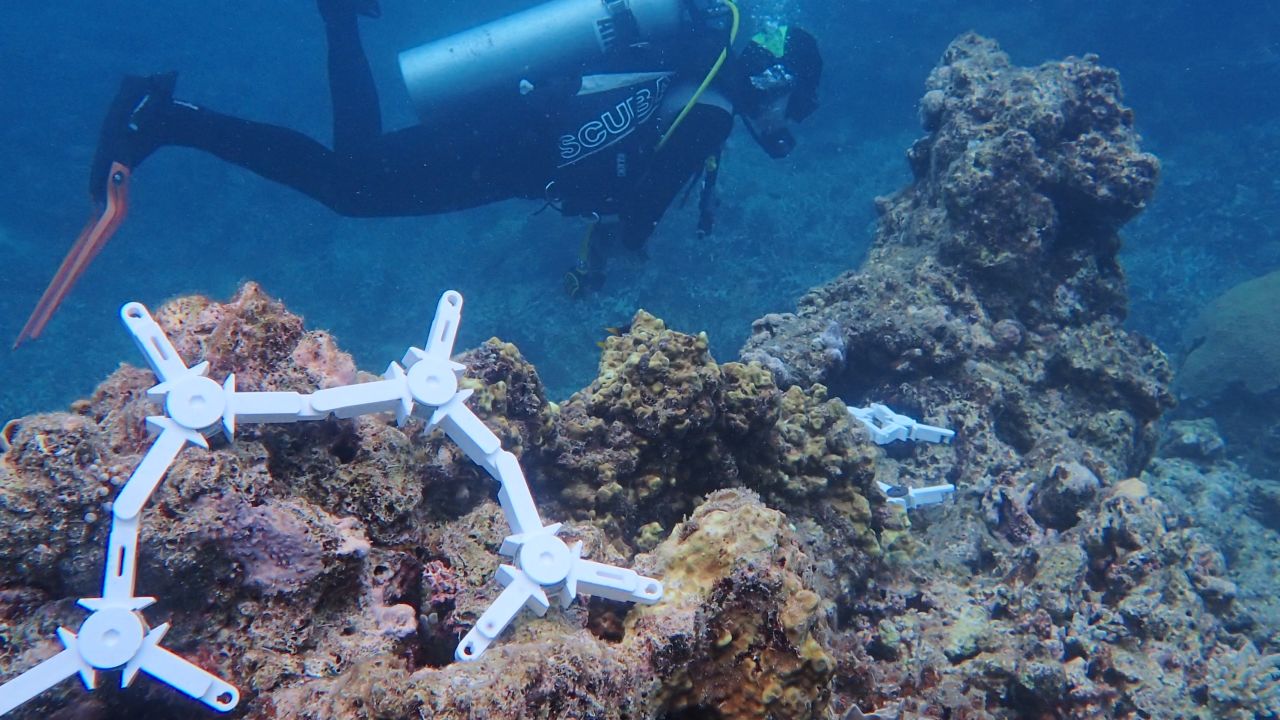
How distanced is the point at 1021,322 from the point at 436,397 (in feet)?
19.4

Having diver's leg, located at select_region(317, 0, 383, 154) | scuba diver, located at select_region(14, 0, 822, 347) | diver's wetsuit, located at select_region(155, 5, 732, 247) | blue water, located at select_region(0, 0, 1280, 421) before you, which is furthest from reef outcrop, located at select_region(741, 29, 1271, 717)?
diver's leg, located at select_region(317, 0, 383, 154)

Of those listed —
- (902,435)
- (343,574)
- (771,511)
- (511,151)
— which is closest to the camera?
(343,574)

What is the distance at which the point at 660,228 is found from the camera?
13.2 metres

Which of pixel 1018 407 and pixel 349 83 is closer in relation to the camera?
pixel 1018 407

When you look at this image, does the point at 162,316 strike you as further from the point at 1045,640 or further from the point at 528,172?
the point at 528,172

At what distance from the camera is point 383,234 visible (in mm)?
16484

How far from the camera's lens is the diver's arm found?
7691mm

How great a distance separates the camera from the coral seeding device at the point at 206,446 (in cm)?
141

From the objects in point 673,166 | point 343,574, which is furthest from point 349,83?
point 343,574

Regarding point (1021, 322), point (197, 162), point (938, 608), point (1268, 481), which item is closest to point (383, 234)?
point (197, 162)

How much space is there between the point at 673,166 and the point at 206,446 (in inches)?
282

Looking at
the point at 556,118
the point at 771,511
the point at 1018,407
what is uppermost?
the point at 556,118

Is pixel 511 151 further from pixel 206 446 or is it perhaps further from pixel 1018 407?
pixel 206 446

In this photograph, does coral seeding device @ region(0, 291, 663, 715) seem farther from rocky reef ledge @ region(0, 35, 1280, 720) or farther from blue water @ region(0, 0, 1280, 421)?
blue water @ region(0, 0, 1280, 421)
